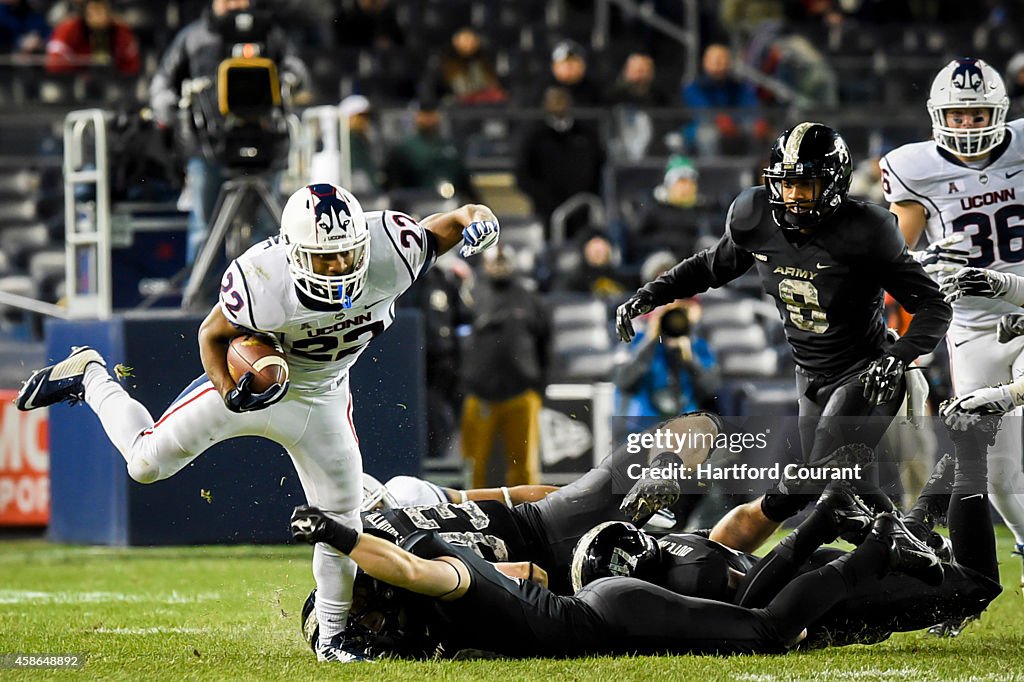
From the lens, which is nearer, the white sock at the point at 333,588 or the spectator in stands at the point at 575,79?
the white sock at the point at 333,588

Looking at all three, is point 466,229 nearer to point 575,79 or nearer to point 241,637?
point 241,637

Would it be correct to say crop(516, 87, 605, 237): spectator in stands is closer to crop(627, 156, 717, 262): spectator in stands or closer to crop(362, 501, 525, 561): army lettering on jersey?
crop(627, 156, 717, 262): spectator in stands

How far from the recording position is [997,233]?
22.1ft

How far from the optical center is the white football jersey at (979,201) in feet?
22.1

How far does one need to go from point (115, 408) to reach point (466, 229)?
153 cm

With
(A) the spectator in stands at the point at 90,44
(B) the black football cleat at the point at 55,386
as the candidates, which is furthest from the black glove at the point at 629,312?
(A) the spectator in stands at the point at 90,44

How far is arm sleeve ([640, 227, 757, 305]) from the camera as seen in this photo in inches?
259

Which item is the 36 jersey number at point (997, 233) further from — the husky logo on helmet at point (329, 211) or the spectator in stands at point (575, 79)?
the spectator in stands at point (575, 79)

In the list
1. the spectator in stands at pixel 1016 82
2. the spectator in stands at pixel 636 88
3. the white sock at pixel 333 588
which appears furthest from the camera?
the spectator in stands at pixel 636 88

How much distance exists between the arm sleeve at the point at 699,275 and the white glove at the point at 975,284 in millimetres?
774

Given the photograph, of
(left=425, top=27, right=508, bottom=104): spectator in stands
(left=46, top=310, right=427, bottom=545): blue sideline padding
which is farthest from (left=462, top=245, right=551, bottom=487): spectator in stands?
(left=425, top=27, right=508, bottom=104): spectator in stands

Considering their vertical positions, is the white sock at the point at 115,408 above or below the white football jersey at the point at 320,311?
below

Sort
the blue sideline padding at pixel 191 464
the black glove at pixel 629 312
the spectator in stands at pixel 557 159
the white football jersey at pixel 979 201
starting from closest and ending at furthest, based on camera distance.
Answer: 1. the black glove at pixel 629 312
2. the white football jersey at pixel 979 201
3. the blue sideline padding at pixel 191 464
4. the spectator in stands at pixel 557 159

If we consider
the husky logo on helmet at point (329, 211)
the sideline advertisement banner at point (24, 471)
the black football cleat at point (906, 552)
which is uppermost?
the husky logo on helmet at point (329, 211)
